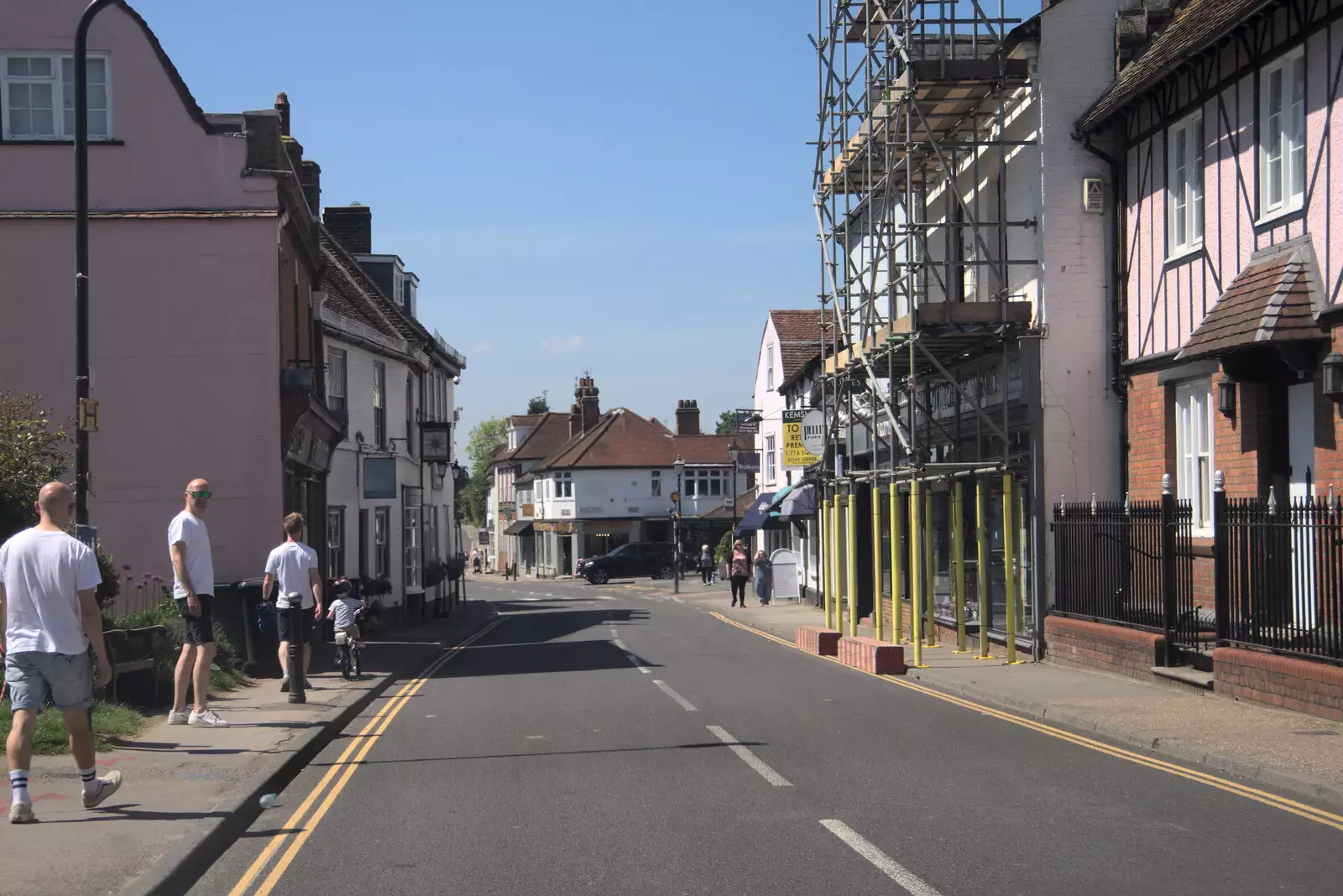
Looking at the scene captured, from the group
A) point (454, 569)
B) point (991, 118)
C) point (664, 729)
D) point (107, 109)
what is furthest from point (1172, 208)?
point (454, 569)

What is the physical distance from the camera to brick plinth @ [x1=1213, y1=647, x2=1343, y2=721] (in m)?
12.1

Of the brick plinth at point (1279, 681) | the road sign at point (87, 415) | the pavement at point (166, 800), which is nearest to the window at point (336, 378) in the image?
the pavement at point (166, 800)

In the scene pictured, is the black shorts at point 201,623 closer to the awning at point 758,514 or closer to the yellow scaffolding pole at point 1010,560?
the yellow scaffolding pole at point 1010,560

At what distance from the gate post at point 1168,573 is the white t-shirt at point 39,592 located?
457 inches

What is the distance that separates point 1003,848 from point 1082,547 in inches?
434

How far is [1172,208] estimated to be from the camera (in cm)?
1795

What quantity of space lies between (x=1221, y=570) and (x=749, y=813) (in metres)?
7.81

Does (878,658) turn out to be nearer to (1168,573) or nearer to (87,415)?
(1168,573)

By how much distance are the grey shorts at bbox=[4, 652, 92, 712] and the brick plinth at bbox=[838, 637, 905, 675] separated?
482 inches

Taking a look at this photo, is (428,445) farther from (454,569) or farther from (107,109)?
(107,109)

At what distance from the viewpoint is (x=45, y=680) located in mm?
8086

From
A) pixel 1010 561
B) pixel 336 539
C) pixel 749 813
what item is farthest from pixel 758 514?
pixel 749 813

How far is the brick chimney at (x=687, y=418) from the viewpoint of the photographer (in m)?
83.5

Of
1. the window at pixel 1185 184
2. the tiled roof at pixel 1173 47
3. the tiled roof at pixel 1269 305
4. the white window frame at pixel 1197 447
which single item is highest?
the tiled roof at pixel 1173 47
